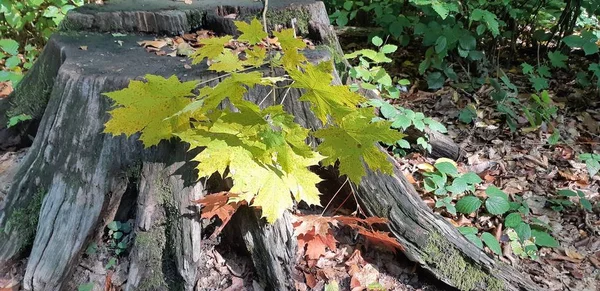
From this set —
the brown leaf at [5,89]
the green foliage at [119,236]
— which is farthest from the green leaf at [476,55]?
the brown leaf at [5,89]

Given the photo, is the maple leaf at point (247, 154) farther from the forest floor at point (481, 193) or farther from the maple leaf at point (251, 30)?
the forest floor at point (481, 193)

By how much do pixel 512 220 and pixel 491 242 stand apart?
0.80 ft

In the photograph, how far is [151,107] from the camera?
5.41 ft

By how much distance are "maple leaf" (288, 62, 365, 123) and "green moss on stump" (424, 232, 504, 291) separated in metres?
0.94

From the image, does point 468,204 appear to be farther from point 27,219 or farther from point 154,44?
point 27,219

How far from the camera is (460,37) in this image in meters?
3.69

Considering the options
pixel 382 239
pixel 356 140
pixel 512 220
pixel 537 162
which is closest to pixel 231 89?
pixel 356 140

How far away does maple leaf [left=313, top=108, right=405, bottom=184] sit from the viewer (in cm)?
158

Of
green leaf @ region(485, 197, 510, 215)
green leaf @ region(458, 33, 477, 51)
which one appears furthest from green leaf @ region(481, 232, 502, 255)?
green leaf @ region(458, 33, 477, 51)

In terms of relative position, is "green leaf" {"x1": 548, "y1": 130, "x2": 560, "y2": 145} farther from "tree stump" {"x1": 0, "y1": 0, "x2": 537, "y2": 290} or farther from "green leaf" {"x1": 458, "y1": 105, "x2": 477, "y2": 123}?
"tree stump" {"x1": 0, "y1": 0, "x2": 537, "y2": 290}

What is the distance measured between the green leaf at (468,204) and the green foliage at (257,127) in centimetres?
97

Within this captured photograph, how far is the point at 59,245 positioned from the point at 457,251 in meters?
1.79

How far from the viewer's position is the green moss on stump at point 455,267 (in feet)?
6.84

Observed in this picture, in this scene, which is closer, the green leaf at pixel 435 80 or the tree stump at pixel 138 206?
the tree stump at pixel 138 206
